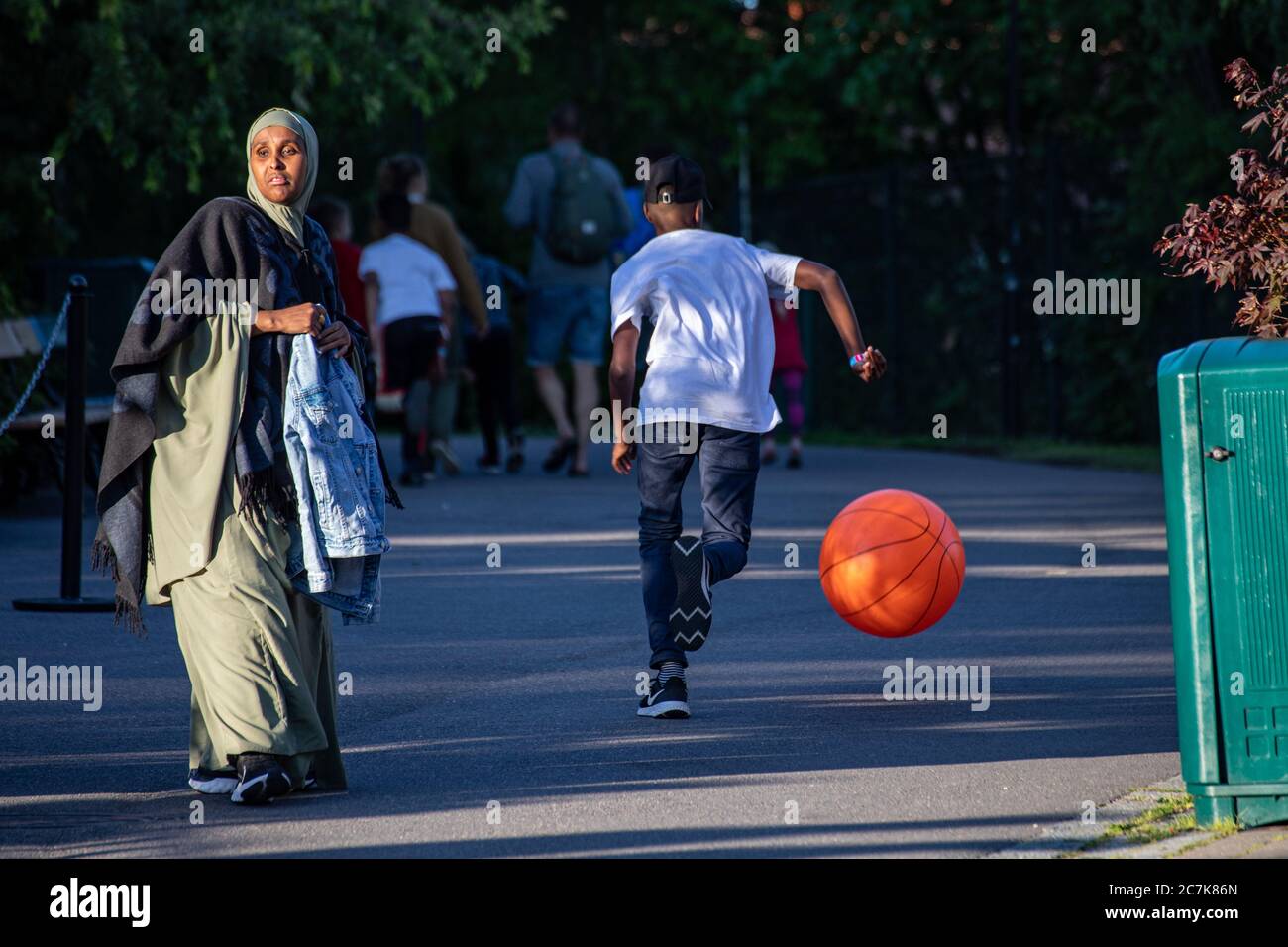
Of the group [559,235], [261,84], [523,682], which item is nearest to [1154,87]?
[559,235]

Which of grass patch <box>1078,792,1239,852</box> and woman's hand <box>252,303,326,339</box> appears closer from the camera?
grass patch <box>1078,792,1239,852</box>

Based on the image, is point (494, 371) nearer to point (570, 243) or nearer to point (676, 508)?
point (570, 243)

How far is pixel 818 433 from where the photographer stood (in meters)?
24.4

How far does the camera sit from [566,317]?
17.0m

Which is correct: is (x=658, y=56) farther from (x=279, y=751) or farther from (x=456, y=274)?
(x=279, y=751)

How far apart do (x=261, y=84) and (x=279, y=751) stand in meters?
12.4

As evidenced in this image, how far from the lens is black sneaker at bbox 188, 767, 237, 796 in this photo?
643cm

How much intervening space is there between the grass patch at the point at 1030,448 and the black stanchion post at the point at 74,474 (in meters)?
9.34

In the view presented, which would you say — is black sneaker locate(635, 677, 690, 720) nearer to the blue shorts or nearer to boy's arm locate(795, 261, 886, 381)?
boy's arm locate(795, 261, 886, 381)

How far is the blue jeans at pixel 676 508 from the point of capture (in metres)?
7.73

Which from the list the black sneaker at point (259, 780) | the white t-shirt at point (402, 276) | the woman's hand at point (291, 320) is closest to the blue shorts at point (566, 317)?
the white t-shirt at point (402, 276)

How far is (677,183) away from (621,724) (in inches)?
75.2

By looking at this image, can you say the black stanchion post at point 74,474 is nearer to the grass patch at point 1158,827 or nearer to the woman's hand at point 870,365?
the woman's hand at point 870,365

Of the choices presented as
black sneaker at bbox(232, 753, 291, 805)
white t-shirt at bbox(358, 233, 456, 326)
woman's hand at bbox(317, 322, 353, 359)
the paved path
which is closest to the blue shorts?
white t-shirt at bbox(358, 233, 456, 326)
